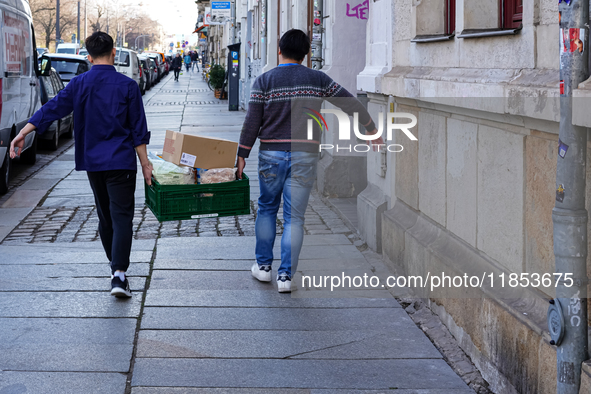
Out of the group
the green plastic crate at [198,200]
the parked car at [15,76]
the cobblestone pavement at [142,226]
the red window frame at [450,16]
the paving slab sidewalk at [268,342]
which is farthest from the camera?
the parked car at [15,76]

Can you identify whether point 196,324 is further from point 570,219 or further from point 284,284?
point 570,219

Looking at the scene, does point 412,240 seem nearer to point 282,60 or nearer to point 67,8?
point 282,60

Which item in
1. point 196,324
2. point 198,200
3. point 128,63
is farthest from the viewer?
point 128,63

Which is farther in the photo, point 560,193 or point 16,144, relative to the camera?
point 16,144

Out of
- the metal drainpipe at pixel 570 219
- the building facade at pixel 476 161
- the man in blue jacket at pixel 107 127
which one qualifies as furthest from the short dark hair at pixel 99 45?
the metal drainpipe at pixel 570 219

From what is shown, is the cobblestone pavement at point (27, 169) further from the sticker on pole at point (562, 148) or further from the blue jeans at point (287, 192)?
the sticker on pole at point (562, 148)

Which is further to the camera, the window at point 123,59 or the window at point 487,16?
the window at point 123,59

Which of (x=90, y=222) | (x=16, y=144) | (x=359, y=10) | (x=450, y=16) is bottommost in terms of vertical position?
(x=90, y=222)

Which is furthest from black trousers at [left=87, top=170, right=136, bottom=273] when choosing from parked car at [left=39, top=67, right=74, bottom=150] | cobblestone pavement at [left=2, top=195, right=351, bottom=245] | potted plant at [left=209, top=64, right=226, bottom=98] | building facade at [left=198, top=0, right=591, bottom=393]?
potted plant at [left=209, top=64, right=226, bottom=98]

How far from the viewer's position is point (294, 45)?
558 centimetres

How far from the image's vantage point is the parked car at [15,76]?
1029 cm

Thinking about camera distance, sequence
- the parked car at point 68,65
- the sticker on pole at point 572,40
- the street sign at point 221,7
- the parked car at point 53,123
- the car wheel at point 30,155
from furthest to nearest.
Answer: the street sign at point 221,7
the parked car at point 68,65
the parked car at point 53,123
the car wheel at point 30,155
the sticker on pole at point 572,40

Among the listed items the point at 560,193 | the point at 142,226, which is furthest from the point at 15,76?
the point at 560,193

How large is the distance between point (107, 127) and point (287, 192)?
4.11 feet
